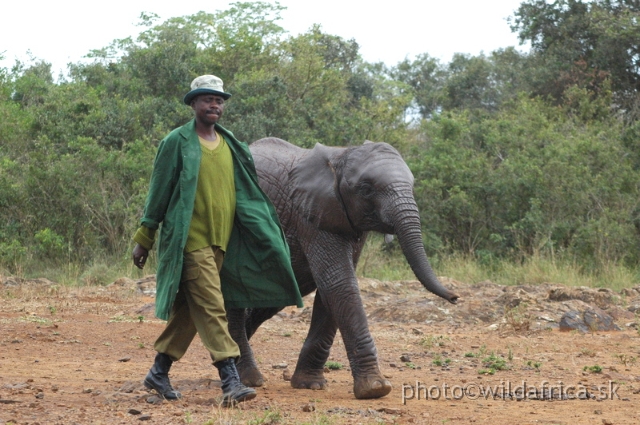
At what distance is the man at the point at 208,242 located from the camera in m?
5.66

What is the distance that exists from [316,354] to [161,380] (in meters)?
1.29

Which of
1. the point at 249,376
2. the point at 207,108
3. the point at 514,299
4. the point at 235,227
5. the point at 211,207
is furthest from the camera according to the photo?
the point at 514,299

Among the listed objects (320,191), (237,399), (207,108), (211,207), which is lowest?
(237,399)

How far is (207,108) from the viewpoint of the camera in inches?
232

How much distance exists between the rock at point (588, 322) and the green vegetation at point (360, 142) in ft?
11.8

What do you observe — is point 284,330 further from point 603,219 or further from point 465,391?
point 603,219

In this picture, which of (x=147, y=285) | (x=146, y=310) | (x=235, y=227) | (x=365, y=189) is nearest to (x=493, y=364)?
(x=365, y=189)

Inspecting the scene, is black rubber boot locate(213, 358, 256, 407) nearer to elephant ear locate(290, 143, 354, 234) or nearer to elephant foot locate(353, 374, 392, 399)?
elephant foot locate(353, 374, 392, 399)

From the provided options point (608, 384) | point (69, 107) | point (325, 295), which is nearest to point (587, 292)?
point (608, 384)

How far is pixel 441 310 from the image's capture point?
12.1 metres

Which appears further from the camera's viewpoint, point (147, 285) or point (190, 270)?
point (147, 285)

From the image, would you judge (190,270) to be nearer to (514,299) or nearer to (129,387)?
(129,387)

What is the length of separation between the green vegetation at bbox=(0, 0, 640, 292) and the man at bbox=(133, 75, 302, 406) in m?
8.78

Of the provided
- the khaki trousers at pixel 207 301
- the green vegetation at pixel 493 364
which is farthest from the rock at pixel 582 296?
the khaki trousers at pixel 207 301
